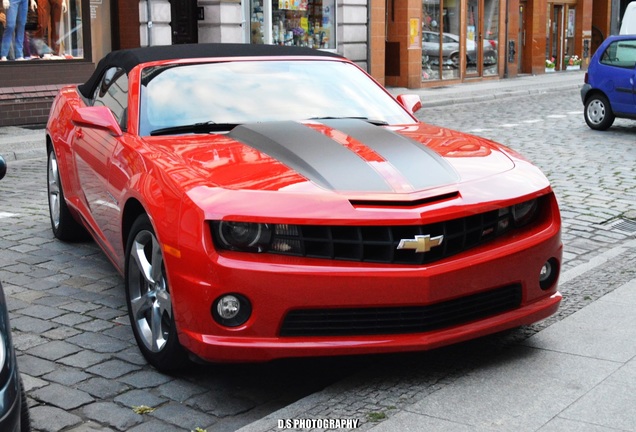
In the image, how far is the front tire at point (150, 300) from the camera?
432 cm

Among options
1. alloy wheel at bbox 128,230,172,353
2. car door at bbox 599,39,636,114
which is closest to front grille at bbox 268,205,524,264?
alloy wheel at bbox 128,230,172,353

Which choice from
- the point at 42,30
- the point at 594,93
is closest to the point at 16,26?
the point at 42,30

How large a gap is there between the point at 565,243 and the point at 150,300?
3.59m

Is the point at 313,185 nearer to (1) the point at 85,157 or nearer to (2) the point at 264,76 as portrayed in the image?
(2) the point at 264,76

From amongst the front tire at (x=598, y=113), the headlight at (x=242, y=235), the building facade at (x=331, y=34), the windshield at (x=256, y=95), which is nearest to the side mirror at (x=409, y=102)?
the windshield at (x=256, y=95)

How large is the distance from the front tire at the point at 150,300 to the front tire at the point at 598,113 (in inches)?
477

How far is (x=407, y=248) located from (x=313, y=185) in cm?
48

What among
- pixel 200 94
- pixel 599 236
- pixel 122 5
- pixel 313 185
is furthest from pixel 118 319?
pixel 122 5

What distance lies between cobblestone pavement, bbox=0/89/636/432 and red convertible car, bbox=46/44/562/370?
0.61 feet

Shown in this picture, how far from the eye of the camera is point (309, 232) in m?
3.99

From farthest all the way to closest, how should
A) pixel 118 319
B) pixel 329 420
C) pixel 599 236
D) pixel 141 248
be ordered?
pixel 599 236, pixel 118 319, pixel 141 248, pixel 329 420

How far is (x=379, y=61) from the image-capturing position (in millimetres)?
25547

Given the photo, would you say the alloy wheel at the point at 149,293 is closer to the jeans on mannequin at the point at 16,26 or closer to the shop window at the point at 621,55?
the shop window at the point at 621,55

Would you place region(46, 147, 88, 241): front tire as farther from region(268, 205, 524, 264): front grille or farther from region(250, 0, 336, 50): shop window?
region(250, 0, 336, 50): shop window
